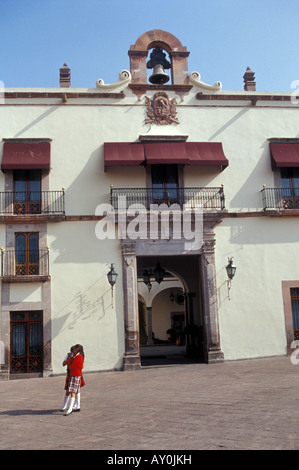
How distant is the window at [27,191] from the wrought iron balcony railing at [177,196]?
96.9 inches

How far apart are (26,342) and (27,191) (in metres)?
4.77

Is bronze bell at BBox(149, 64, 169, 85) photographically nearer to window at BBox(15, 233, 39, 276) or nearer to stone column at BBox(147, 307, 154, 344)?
window at BBox(15, 233, 39, 276)

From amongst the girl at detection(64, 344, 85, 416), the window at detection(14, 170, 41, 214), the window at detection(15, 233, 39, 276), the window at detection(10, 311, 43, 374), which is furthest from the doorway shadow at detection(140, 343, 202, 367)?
the girl at detection(64, 344, 85, 416)

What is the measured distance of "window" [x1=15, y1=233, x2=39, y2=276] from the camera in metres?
14.7

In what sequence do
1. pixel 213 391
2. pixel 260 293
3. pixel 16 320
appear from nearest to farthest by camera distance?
pixel 213 391, pixel 16 320, pixel 260 293

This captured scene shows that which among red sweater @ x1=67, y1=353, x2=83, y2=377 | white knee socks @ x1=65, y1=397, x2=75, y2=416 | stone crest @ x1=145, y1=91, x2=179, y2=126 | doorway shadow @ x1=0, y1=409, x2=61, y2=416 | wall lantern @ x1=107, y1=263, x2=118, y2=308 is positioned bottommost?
doorway shadow @ x1=0, y1=409, x2=61, y2=416

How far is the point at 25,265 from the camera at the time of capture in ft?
48.4

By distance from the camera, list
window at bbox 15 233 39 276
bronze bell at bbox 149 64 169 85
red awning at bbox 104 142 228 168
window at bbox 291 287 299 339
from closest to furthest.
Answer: window at bbox 15 233 39 276 < red awning at bbox 104 142 228 168 < window at bbox 291 287 299 339 < bronze bell at bbox 149 64 169 85

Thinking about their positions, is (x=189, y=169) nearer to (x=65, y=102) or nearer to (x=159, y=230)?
(x=159, y=230)

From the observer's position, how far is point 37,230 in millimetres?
14953

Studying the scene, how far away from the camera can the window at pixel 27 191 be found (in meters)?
→ 15.1

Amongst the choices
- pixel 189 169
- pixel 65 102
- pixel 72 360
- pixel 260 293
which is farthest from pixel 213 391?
pixel 65 102

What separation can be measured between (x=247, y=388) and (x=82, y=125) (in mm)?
10010

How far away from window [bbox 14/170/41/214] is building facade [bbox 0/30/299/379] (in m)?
0.03
